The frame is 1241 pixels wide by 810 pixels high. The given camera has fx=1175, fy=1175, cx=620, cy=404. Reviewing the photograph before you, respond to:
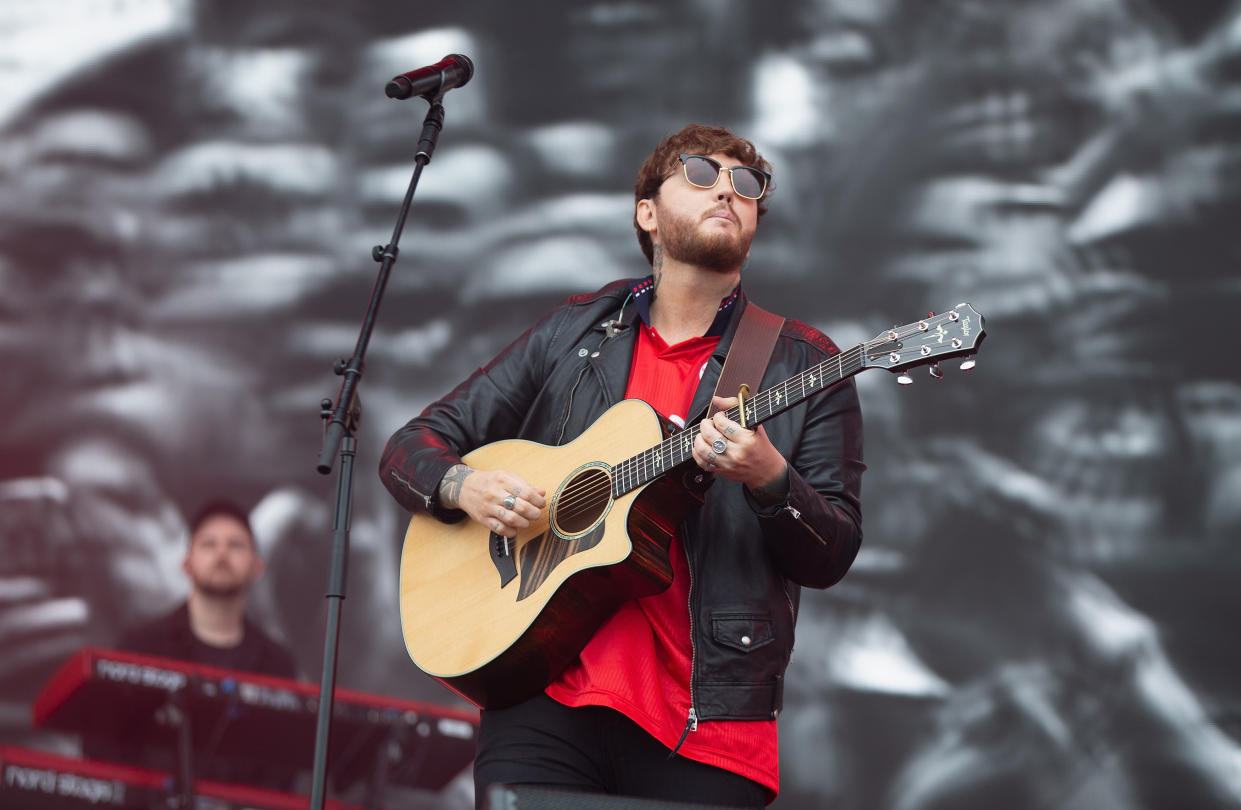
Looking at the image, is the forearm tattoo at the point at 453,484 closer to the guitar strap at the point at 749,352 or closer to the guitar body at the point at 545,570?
the guitar body at the point at 545,570

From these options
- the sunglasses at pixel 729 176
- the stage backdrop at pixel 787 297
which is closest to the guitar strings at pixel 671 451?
the sunglasses at pixel 729 176

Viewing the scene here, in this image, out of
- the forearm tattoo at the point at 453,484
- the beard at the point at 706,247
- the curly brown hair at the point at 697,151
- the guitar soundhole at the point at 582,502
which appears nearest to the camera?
the guitar soundhole at the point at 582,502

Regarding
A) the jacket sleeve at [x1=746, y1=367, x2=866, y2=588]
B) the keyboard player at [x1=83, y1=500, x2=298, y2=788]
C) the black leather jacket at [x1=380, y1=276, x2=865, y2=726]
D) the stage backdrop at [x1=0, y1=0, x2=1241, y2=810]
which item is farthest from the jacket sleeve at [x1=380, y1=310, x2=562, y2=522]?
the keyboard player at [x1=83, y1=500, x2=298, y2=788]

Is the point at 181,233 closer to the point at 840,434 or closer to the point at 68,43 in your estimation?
the point at 68,43

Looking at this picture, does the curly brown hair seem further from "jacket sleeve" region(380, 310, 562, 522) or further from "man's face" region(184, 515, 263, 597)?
"man's face" region(184, 515, 263, 597)

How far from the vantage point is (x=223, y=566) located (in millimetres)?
4977

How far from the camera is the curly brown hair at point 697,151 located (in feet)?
9.39

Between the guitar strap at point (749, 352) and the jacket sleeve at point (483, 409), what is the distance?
0.50 meters

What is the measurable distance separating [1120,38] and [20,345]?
16.4 feet

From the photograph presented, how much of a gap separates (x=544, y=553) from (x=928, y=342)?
0.88 metres

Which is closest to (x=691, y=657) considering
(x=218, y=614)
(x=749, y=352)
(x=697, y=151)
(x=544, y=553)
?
(x=544, y=553)

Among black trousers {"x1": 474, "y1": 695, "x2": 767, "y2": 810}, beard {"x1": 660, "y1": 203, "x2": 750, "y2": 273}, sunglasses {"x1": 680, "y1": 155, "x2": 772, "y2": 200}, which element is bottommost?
black trousers {"x1": 474, "y1": 695, "x2": 767, "y2": 810}

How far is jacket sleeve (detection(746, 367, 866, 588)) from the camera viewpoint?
7.35 ft

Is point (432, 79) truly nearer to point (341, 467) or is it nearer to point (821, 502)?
point (341, 467)
